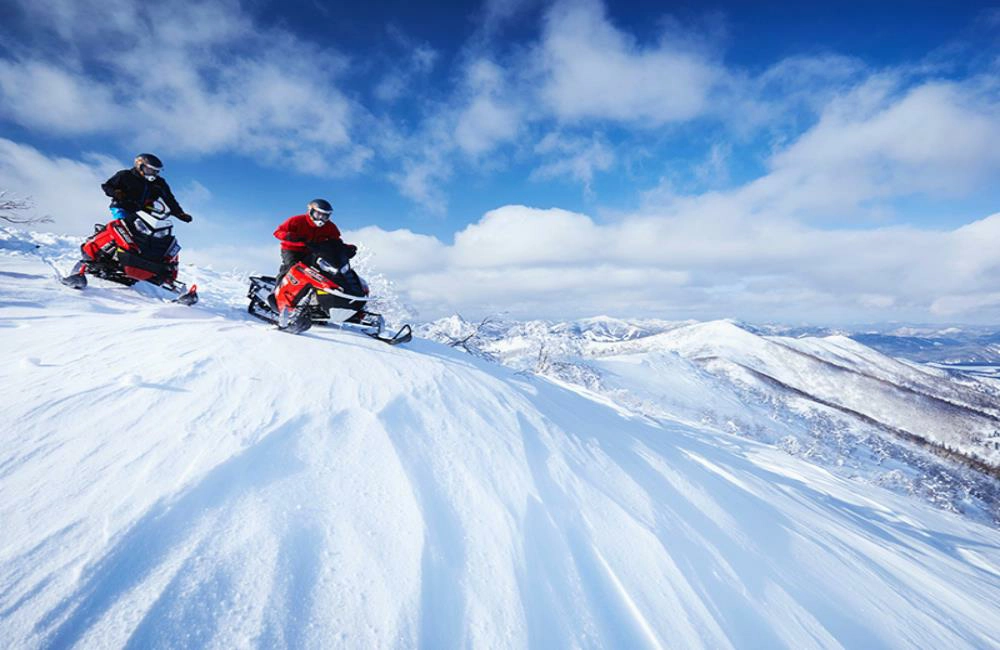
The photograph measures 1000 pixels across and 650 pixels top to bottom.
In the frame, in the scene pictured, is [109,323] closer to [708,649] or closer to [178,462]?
[178,462]

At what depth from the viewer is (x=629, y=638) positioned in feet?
6.69

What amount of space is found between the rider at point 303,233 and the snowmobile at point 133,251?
2.32 meters

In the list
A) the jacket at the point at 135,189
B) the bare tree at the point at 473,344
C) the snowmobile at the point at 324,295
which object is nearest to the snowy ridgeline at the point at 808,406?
the bare tree at the point at 473,344

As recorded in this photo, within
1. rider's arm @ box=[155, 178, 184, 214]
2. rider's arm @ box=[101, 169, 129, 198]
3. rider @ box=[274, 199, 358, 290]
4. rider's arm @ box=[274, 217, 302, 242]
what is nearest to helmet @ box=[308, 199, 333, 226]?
rider @ box=[274, 199, 358, 290]

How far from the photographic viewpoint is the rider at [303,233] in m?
6.27

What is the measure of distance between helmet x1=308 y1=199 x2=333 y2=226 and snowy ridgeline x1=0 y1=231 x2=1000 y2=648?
8.03ft

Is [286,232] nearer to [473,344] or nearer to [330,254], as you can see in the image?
[330,254]

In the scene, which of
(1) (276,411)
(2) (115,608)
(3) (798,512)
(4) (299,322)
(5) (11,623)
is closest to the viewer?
(5) (11,623)

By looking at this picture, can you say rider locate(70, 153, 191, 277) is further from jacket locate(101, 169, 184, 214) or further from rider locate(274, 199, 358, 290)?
rider locate(274, 199, 358, 290)

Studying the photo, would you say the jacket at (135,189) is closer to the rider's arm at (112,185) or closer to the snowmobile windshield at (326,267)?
the rider's arm at (112,185)

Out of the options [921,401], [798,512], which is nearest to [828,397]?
[921,401]

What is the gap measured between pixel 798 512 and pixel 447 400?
4.51 meters

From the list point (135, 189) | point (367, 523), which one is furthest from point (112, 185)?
point (367, 523)

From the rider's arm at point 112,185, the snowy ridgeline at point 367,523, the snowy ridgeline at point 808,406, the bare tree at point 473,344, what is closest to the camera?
the snowy ridgeline at point 367,523
